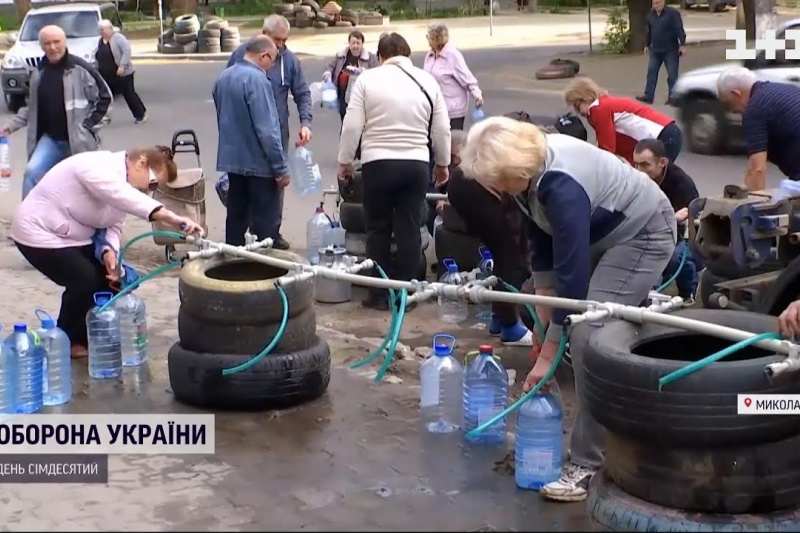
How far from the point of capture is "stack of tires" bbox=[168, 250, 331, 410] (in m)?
6.27

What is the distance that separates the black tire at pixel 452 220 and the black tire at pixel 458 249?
37mm

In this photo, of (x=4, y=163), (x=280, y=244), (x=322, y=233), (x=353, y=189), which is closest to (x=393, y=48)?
(x=353, y=189)

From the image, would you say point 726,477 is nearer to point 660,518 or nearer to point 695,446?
point 695,446

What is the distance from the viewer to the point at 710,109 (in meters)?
15.3

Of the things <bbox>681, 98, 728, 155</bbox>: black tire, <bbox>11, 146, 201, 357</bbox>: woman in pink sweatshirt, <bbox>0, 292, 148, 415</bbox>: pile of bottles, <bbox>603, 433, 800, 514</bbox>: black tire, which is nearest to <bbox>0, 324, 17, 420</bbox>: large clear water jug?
<bbox>0, 292, 148, 415</bbox>: pile of bottles

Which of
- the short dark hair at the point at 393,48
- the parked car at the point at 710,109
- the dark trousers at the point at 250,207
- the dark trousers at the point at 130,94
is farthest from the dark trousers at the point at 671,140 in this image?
the dark trousers at the point at 130,94

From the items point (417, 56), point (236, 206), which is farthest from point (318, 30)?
point (236, 206)

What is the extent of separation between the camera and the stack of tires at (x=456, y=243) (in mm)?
8859

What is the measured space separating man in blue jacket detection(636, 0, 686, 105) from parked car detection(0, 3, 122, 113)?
31.7ft

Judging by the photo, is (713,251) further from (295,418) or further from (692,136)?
(692,136)

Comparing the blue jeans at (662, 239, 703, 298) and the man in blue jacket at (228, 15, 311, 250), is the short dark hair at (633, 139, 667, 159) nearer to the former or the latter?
the blue jeans at (662, 239, 703, 298)

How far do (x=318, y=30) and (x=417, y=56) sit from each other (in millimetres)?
10083

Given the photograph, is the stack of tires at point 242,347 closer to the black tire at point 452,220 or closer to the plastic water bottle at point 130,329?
the plastic water bottle at point 130,329

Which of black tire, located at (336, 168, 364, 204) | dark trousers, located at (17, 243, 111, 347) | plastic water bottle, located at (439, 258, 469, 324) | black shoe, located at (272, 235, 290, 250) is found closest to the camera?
dark trousers, located at (17, 243, 111, 347)
